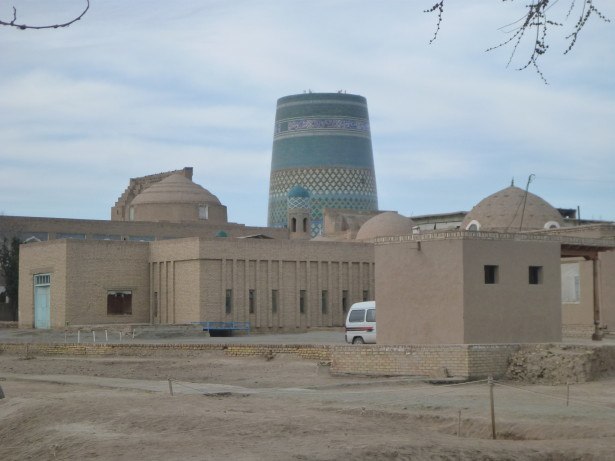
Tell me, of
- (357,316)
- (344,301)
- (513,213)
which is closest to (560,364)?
(357,316)

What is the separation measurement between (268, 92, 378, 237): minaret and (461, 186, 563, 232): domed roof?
26490 millimetres

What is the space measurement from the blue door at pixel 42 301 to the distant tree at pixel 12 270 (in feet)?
22.7

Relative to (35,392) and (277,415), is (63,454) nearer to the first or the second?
(277,415)

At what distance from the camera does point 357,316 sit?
28.2m

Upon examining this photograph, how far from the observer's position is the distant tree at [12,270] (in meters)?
53.0

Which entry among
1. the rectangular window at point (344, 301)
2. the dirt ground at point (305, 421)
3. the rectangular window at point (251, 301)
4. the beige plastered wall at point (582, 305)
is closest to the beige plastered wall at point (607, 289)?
the beige plastered wall at point (582, 305)

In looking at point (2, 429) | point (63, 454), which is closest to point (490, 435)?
point (63, 454)

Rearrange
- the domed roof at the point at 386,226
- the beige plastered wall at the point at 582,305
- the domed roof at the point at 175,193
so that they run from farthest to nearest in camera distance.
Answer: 1. the domed roof at the point at 175,193
2. the domed roof at the point at 386,226
3. the beige plastered wall at the point at 582,305

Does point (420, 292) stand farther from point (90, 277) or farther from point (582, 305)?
point (90, 277)

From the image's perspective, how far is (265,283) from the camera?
44656 mm

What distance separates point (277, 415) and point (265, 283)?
98.7 ft

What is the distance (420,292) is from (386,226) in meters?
32.3

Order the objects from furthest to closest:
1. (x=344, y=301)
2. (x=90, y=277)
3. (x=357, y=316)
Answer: (x=344, y=301) < (x=90, y=277) < (x=357, y=316)

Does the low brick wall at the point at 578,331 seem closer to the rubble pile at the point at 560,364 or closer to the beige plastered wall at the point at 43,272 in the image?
the rubble pile at the point at 560,364
